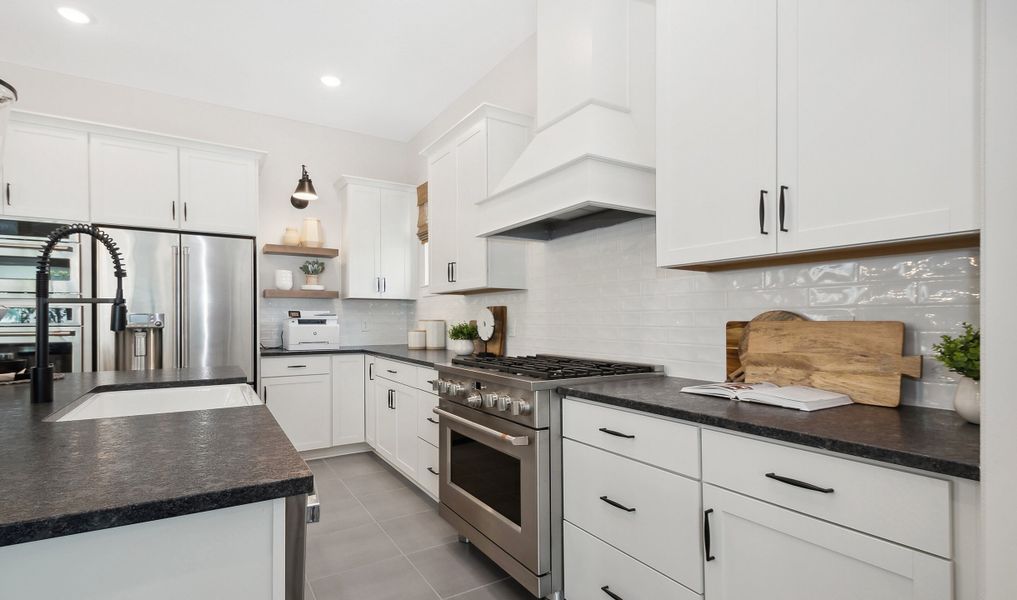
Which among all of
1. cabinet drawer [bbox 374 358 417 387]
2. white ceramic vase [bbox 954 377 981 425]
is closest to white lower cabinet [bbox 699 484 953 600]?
white ceramic vase [bbox 954 377 981 425]

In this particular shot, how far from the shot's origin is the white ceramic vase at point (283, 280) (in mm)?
4457

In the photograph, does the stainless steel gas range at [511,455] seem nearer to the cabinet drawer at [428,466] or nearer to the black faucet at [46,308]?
the cabinet drawer at [428,466]

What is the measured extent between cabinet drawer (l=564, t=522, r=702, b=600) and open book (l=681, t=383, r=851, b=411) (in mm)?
608

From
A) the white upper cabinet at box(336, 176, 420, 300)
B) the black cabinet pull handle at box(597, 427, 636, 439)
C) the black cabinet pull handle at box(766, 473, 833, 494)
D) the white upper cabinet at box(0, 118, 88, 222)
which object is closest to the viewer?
the black cabinet pull handle at box(766, 473, 833, 494)

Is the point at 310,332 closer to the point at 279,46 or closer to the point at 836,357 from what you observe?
the point at 279,46

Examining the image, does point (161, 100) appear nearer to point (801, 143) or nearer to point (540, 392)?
point (540, 392)

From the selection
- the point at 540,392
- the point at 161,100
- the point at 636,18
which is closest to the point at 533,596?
the point at 540,392

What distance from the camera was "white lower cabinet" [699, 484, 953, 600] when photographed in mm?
1057

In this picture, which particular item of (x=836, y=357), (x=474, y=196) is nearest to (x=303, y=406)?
(x=474, y=196)

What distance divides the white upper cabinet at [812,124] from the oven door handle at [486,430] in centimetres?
89

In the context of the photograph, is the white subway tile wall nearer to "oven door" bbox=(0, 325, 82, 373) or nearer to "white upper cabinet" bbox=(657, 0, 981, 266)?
"white upper cabinet" bbox=(657, 0, 981, 266)

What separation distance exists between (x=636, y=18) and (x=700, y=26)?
631 millimetres

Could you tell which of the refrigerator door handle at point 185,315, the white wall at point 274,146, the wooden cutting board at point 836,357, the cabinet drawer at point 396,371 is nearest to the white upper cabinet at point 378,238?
the white wall at point 274,146

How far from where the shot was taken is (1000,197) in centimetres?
94
